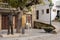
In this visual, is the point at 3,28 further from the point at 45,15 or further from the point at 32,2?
the point at 45,15

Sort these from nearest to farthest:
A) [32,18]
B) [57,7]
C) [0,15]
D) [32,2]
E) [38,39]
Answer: [38,39] → [32,2] → [0,15] → [32,18] → [57,7]

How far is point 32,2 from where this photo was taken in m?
25.4

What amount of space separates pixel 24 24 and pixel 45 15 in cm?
1148

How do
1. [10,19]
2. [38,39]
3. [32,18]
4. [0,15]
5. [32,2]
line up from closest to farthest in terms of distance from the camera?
[38,39], [10,19], [32,2], [0,15], [32,18]

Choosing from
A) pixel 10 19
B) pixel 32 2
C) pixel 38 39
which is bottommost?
pixel 38 39

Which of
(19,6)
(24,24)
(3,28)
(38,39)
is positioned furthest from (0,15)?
(38,39)

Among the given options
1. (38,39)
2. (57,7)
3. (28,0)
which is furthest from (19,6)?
(57,7)

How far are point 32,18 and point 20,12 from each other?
1347 cm

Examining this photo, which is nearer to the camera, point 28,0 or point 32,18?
point 28,0

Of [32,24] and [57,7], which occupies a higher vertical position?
[57,7]

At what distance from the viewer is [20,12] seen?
2638cm

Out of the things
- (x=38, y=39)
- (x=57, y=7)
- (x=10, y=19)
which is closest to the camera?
(x=38, y=39)

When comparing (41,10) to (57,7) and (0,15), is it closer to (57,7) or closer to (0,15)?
(57,7)

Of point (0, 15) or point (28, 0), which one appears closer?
point (28, 0)
